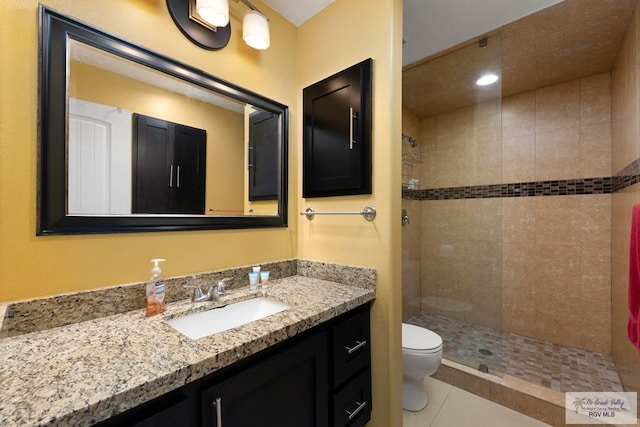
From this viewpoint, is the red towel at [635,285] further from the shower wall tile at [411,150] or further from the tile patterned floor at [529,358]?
the shower wall tile at [411,150]

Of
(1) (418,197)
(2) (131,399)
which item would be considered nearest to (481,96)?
(1) (418,197)

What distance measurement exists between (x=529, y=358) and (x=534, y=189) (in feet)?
4.70

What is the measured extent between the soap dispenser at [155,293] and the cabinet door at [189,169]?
278 millimetres

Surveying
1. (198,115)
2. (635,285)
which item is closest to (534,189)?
(635,285)

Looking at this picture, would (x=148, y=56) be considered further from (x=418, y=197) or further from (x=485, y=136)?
(x=485, y=136)

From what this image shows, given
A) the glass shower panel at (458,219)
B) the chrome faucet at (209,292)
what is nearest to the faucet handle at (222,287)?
the chrome faucet at (209,292)

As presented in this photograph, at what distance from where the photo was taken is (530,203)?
2.39 meters

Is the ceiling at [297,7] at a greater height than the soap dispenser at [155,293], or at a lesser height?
greater

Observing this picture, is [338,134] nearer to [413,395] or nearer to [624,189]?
[413,395]

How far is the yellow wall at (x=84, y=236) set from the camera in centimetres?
79

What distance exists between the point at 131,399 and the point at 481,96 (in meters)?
3.01

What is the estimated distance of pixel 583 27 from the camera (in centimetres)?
163

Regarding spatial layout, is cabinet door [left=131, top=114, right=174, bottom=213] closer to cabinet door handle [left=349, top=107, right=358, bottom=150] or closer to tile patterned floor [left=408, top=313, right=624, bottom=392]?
cabinet door handle [left=349, top=107, right=358, bottom=150]

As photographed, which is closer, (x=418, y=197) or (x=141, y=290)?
(x=141, y=290)
